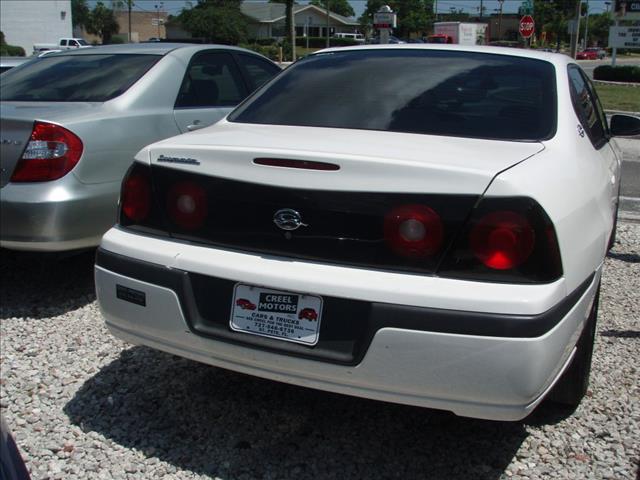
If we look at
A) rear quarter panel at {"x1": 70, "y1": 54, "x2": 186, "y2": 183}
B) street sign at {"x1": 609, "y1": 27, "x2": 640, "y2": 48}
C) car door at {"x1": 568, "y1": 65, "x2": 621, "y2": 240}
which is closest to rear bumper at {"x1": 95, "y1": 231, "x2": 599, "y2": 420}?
car door at {"x1": 568, "y1": 65, "x2": 621, "y2": 240}

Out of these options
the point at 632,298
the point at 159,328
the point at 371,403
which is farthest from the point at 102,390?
the point at 632,298

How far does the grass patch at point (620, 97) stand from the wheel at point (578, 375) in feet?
50.0

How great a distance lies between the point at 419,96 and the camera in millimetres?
3201

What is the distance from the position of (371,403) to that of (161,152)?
4.84 feet

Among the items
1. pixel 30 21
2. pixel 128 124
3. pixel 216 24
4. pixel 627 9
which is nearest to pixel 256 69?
pixel 128 124

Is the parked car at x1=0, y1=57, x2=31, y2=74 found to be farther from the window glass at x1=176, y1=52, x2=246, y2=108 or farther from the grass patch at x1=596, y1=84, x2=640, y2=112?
the grass patch at x1=596, y1=84, x2=640, y2=112

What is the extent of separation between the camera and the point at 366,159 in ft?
8.18

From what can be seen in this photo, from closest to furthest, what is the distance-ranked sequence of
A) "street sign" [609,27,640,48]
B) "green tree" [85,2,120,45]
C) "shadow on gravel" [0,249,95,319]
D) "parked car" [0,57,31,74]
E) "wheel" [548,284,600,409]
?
"wheel" [548,284,600,409] → "shadow on gravel" [0,249,95,319] → "parked car" [0,57,31,74] → "street sign" [609,27,640,48] → "green tree" [85,2,120,45]

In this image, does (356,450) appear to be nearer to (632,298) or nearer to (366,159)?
(366,159)

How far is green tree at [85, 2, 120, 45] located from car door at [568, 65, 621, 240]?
3632 inches

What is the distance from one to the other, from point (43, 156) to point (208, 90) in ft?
5.30

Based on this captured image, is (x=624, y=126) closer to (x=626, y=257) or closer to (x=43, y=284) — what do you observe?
(x=626, y=257)

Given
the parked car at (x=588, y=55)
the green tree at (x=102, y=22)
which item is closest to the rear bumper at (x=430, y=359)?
the parked car at (x=588, y=55)

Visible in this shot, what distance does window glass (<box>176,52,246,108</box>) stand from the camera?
17.3 ft
